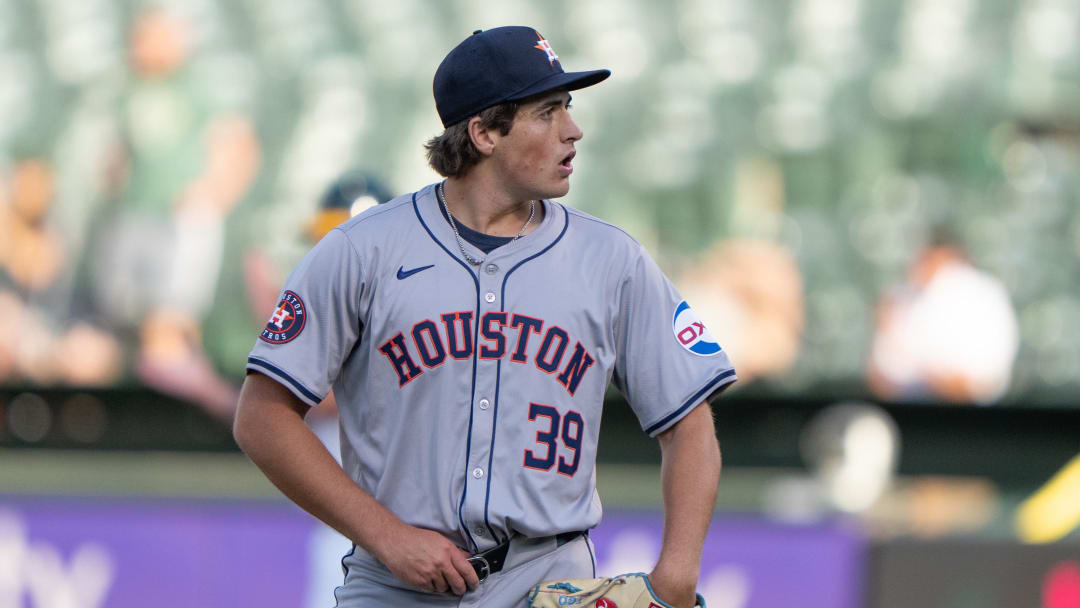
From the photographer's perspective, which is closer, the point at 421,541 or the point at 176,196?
the point at 421,541

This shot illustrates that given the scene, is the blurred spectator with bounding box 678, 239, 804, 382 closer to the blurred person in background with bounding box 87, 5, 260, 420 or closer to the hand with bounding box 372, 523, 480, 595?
the blurred person in background with bounding box 87, 5, 260, 420

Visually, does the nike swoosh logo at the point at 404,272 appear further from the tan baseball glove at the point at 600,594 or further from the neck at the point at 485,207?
the tan baseball glove at the point at 600,594

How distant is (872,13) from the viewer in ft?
28.2

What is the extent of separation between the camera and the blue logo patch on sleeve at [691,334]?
2.47m

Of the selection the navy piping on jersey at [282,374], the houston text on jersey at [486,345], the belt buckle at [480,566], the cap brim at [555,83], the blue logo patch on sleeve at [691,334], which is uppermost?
the cap brim at [555,83]

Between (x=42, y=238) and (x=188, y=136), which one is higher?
(x=188, y=136)

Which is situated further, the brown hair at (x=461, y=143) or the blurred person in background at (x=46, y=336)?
the blurred person in background at (x=46, y=336)

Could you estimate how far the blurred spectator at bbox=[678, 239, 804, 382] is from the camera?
824 centimetres

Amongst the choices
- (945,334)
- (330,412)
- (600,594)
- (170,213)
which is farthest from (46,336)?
(600,594)

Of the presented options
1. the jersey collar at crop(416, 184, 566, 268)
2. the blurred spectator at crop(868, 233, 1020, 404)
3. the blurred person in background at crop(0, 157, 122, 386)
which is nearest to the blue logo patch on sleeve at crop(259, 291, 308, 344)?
the jersey collar at crop(416, 184, 566, 268)

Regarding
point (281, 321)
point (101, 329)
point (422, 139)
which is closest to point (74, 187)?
point (101, 329)

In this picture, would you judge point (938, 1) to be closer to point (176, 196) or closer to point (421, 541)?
point (176, 196)

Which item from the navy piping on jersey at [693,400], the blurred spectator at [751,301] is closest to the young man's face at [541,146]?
the navy piping on jersey at [693,400]

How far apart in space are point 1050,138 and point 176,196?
5.05 m
